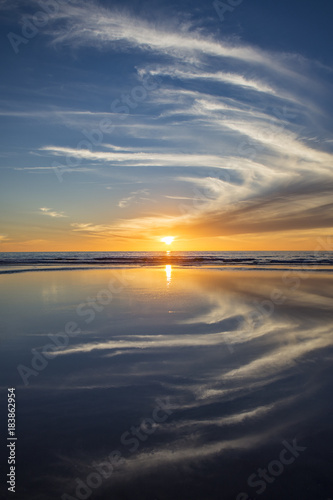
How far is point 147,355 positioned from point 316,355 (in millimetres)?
3967

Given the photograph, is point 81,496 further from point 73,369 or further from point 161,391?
point 73,369

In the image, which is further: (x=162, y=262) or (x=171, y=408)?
(x=162, y=262)

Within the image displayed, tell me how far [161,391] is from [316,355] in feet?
13.2

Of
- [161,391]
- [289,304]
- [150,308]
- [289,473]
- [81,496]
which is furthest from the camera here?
[289,304]

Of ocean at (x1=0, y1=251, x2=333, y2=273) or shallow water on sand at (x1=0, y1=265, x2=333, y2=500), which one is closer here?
shallow water on sand at (x1=0, y1=265, x2=333, y2=500)

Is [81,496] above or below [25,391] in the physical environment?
below

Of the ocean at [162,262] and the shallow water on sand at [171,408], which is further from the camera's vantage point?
the ocean at [162,262]

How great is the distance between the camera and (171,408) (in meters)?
4.72

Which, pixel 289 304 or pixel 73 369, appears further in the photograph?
pixel 289 304

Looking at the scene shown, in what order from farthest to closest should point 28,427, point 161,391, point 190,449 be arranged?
point 161,391 → point 28,427 → point 190,449

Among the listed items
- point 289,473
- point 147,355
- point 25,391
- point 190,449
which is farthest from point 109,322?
point 289,473

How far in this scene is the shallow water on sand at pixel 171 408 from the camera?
337 centimetres

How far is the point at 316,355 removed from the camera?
7020 millimetres

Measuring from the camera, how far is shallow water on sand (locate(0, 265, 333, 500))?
3373 millimetres
